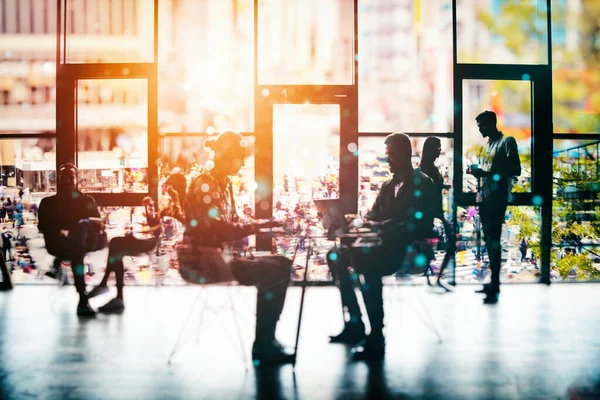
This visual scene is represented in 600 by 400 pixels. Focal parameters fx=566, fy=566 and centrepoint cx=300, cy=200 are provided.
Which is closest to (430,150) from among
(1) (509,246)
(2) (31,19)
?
(1) (509,246)

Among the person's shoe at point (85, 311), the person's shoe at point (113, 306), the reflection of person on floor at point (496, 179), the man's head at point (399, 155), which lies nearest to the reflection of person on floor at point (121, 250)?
the person's shoe at point (113, 306)

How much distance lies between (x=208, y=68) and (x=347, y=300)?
12.9 feet

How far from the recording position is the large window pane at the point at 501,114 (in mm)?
6867

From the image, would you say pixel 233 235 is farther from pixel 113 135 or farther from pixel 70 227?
pixel 113 135

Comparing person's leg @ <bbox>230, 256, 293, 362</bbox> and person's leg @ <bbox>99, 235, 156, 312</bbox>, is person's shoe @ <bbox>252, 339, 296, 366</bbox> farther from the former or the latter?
person's leg @ <bbox>99, 235, 156, 312</bbox>

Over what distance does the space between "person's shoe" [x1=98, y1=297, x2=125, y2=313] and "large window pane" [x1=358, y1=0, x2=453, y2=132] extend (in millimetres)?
3409

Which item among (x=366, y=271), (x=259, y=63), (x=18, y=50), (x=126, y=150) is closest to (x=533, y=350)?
(x=366, y=271)

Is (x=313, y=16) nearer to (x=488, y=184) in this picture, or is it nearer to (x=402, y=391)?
(x=488, y=184)

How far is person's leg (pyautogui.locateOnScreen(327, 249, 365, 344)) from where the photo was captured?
411 cm

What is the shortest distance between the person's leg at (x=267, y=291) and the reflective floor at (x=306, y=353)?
0.41 feet

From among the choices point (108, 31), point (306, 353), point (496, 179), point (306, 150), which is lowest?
point (306, 353)

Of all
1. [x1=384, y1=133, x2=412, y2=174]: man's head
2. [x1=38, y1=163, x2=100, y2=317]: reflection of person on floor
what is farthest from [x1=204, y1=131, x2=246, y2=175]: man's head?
[x1=38, y1=163, x2=100, y2=317]: reflection of person on floor

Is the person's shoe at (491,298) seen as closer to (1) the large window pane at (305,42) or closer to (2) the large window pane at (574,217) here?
(2) the large window pane at (574,217)

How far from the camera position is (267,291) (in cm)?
348
